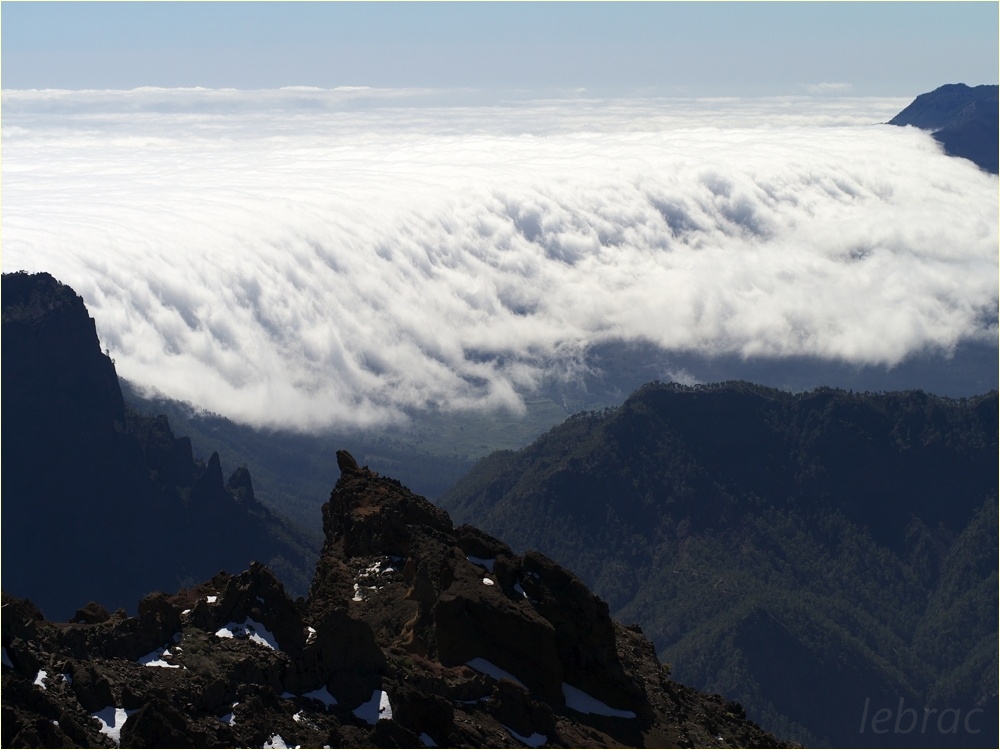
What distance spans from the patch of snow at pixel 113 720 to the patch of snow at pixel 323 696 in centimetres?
1190

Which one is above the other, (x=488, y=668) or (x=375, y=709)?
(x=375, y=709)

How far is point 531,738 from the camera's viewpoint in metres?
94.8

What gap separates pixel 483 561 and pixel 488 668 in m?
13.6

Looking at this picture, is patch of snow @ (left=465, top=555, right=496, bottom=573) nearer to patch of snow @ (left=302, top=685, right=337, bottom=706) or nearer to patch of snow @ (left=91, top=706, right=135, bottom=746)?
patch of snow @ (left=302, top=685, right=337, bottom=706)

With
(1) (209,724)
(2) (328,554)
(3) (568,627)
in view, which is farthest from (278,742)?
(2) (328,554)

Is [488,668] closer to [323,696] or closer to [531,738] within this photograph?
[531,738]

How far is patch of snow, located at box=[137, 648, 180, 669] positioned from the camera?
8912 cm

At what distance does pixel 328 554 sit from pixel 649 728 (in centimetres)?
3285

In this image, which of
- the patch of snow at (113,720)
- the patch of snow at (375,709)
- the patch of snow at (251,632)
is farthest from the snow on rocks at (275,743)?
the patch of snow at (251,632)

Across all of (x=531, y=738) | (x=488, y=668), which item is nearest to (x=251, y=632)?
(x=488, y=668)

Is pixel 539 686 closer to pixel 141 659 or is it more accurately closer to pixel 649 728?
pixel 649 728

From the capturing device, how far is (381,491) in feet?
421

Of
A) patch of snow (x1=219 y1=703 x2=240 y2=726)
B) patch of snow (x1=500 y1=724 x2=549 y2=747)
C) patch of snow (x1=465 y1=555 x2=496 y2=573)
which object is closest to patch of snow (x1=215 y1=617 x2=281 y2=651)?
patch of snow (x1=219 y1=703 x2=240 y2=726)

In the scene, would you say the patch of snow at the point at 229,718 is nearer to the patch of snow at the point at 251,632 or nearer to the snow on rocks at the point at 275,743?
the snow on rocks at the point at 275,743
